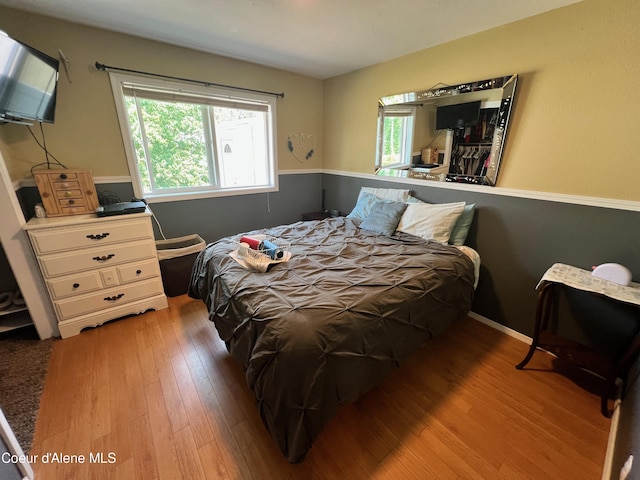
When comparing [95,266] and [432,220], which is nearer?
[95,266]

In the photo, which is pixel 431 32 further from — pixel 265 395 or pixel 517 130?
pixel 265 395

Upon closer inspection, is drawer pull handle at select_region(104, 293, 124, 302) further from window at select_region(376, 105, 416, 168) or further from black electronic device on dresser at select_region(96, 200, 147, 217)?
window at select_region(376, 105, 416, 168)

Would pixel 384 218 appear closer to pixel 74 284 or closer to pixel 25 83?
pixel 74 284

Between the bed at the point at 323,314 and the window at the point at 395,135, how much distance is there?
107 cm

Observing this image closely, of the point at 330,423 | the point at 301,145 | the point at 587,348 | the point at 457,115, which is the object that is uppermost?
the point at 457,115

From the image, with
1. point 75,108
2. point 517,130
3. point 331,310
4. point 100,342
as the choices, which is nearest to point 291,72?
point 75,108

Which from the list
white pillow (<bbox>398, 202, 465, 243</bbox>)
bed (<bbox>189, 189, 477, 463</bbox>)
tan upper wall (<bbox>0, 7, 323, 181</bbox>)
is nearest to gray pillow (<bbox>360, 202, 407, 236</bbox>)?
white pillow (<bbox>398, 202, 465, 243</bbox>)

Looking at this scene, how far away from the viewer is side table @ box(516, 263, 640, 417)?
1.39m

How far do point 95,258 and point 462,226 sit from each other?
117 inches

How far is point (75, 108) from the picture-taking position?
215 centimetres

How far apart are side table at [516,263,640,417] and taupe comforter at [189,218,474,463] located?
47 cm

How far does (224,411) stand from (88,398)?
0.82 m

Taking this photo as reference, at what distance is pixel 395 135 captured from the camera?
9.03ft

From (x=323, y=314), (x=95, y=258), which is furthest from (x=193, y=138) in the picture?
(x=323, y=314)
